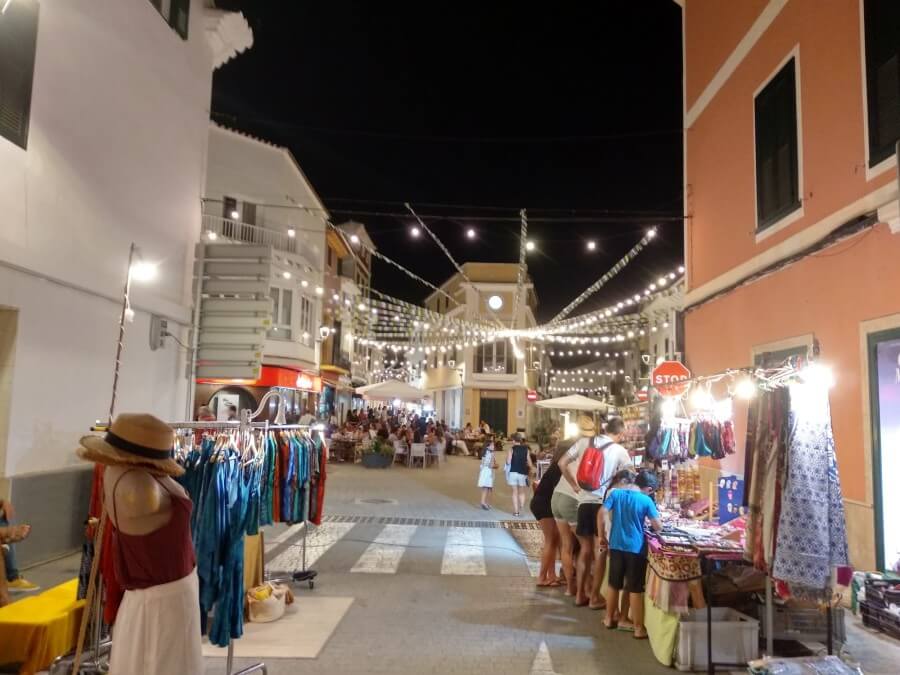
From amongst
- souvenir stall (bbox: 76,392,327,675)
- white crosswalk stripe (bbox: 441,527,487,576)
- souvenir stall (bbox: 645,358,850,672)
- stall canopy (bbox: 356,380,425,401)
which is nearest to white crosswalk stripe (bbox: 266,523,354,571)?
white crosswalk stripe (bbox: 441,527,487,576)

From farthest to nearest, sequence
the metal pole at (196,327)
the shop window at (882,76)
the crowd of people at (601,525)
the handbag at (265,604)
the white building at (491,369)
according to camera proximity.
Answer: the white building at (491,369) → the metal pole at (196,327) → the shop window at (882,76) → the handbag at (265,604) → the crowd of people at (601,525)

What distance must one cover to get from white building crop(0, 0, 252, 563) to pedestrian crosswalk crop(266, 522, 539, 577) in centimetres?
283

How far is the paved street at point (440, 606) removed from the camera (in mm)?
5152

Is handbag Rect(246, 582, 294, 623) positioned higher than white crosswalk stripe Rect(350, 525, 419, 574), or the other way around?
handbag Rect(246, 582, 294, 623)

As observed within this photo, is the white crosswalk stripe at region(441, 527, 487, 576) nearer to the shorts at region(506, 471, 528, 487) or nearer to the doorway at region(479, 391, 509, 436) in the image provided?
the shorts at region(506, 471, 528, 487)

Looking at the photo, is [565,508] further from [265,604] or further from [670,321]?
[670,321]

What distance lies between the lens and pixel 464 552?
9.08 meters

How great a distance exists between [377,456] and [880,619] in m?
15.7

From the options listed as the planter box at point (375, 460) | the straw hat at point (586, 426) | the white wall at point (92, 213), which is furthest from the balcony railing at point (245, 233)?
the straw hat at point (586, 426)

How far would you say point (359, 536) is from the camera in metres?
9.98

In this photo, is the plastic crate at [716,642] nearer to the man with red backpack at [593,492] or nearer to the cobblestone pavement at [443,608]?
the cobblestone pavement at [443,608]

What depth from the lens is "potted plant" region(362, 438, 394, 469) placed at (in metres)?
20.3

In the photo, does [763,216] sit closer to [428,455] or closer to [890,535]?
[890,535]

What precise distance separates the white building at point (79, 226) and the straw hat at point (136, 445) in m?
4.95
